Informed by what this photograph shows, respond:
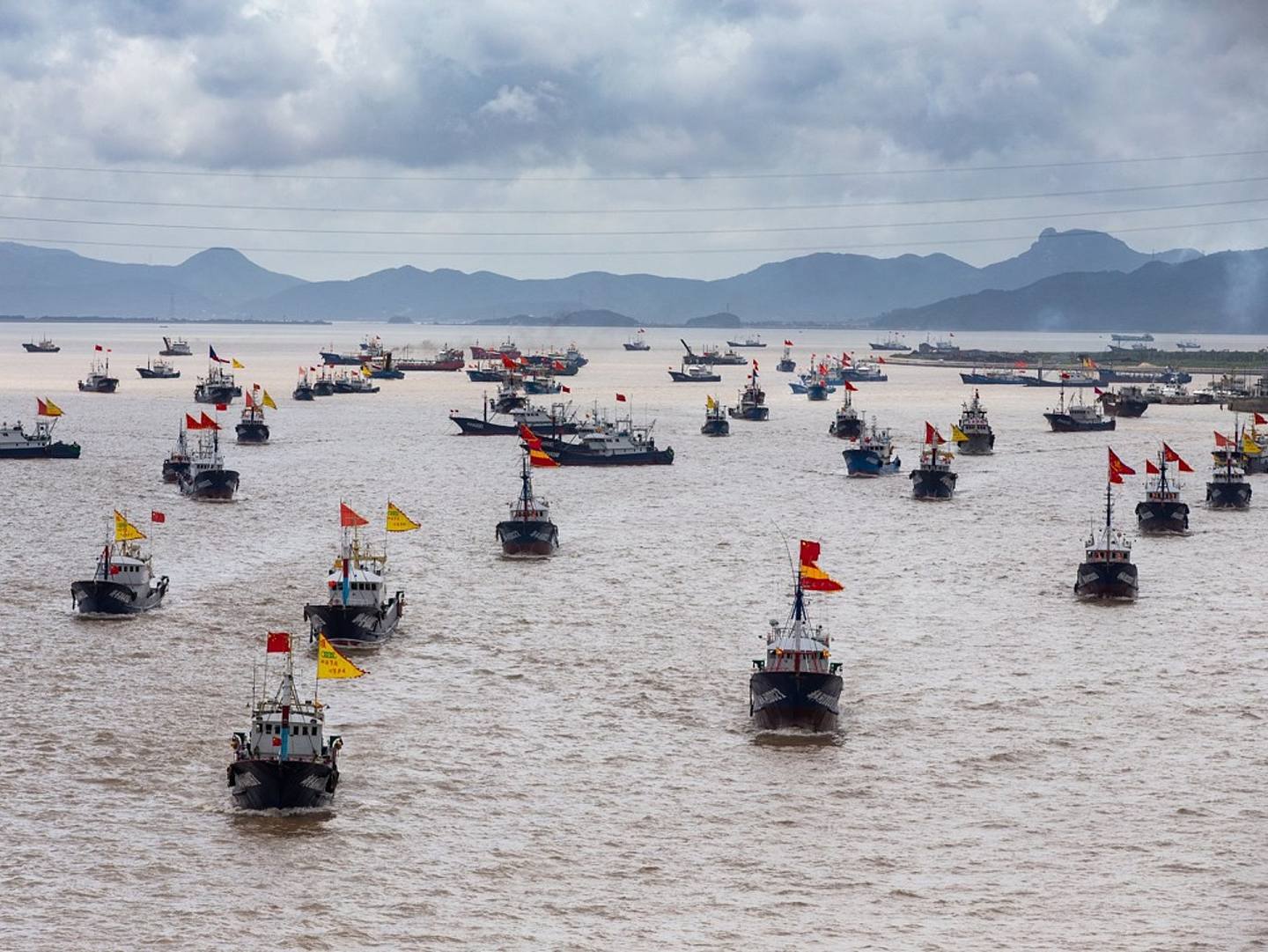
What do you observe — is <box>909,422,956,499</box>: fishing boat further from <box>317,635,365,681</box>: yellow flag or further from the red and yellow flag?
<box>317,635,365,681</box>: yellow flag

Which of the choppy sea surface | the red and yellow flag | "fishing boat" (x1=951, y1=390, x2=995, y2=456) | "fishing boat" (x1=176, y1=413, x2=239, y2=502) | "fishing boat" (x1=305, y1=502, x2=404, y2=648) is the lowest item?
the choppy sea surface

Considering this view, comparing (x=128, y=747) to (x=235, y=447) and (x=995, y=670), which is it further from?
(x=235, y=447)

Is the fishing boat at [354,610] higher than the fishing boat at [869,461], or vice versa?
the fishing boat at [869,461]

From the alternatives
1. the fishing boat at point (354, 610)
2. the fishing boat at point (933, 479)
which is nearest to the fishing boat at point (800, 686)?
the fishing boat at point (354, 610)

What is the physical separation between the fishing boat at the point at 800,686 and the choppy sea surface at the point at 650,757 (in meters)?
→ 0.99

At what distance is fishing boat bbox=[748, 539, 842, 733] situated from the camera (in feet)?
192

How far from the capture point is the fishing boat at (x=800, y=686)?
58500mm

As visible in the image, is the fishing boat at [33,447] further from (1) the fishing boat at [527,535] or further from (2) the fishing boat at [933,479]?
(2) the fishing boat at [933,479]

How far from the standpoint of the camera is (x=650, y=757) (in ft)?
184

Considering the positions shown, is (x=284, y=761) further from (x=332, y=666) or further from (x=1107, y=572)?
(x=1107, y=572)

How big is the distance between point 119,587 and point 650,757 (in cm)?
3079

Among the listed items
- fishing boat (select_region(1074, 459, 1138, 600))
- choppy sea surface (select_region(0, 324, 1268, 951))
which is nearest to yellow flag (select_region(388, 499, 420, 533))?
choppy sea surface (select_region(0, 324, 1268, 951))

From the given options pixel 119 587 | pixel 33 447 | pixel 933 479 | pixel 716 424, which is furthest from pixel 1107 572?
pixel 716 424

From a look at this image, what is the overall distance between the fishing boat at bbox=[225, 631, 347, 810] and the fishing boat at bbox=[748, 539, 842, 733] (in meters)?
14.7
